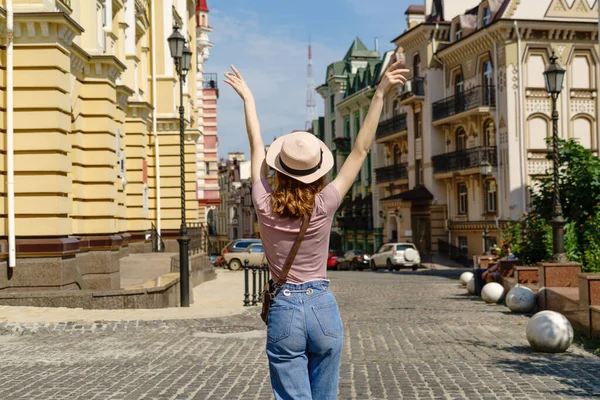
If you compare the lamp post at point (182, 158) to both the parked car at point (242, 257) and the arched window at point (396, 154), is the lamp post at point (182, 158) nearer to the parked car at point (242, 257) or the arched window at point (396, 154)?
the parked car at point (242, 257)

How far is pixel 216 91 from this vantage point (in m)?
61.6

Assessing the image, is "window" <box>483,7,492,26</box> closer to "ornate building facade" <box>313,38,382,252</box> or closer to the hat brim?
"ornate building facade" <box>313,38,382,252</box>

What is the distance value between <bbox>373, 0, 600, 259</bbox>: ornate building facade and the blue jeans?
38.4 meters

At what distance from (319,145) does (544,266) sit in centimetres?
1258

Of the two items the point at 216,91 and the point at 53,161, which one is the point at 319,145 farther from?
the point at 216,91

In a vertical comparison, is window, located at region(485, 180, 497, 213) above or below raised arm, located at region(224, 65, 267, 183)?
above

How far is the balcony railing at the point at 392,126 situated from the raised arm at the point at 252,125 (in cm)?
5312

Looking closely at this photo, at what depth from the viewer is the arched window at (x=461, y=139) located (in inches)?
1992

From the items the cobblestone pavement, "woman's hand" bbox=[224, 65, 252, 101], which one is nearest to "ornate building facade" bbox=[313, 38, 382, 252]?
the cobblestone pavement

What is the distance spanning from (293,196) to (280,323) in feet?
1.99

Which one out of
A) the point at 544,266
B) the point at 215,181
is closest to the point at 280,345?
the point at 544,266

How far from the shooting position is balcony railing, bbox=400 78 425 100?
5434 centimetres

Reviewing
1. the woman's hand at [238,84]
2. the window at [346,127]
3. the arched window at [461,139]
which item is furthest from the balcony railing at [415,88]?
the woman's hand at [238,84]

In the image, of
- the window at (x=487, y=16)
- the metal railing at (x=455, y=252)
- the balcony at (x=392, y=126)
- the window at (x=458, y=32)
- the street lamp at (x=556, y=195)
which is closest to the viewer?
the street lamp at (x=556, y=195)
